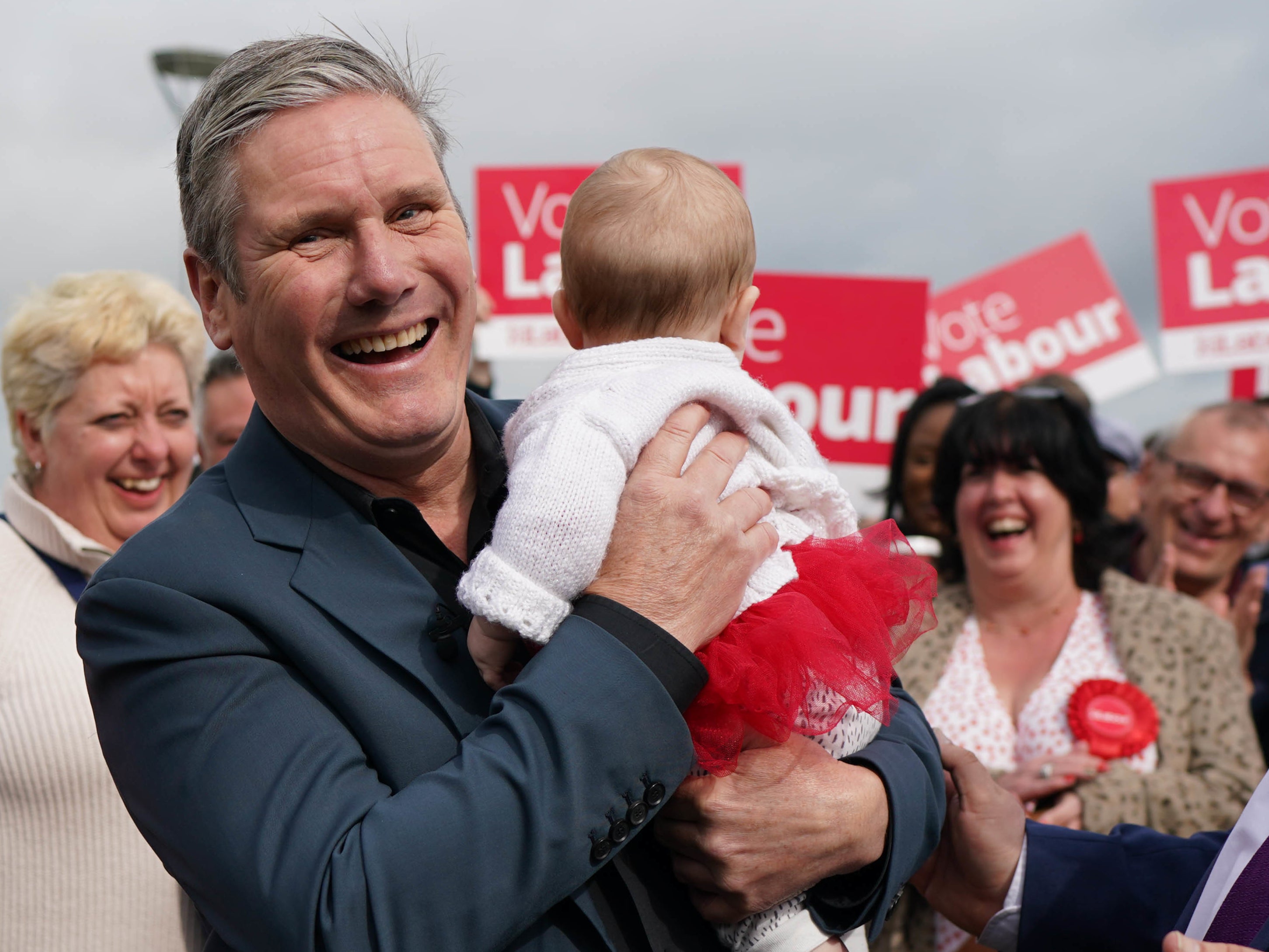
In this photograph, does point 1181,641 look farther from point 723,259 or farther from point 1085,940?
point 723,259

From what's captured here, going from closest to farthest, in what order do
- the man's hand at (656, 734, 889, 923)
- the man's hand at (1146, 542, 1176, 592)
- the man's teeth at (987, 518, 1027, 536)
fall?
the man's hand at (656, 734, 889, 923), the man's teeth at (987, 518, 1027, 536), the man's hand at (1146, 542, 1176, 592)

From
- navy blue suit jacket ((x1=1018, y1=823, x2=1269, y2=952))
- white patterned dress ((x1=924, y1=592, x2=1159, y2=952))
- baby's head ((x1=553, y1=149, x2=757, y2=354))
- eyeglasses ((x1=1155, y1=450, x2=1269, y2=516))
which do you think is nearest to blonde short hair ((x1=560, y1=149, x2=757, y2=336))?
baby's head ((x1=553, y1=149, x2=757, y2=354))

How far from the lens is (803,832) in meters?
2.01

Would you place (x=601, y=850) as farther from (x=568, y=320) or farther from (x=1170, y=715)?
(x=1170, y=715)

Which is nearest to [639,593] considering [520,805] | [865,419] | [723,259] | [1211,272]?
[520,805]

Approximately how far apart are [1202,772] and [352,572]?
10.6 ft

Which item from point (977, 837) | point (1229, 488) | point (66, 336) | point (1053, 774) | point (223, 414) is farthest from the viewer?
point (1229, 488)

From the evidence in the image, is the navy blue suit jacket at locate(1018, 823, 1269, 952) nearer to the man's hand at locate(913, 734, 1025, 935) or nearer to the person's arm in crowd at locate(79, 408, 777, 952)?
the man's hand at locate(913, 734, 1025, 935)

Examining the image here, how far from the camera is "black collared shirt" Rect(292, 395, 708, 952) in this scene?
1.82 m

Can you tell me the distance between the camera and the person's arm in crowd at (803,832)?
1976 mm

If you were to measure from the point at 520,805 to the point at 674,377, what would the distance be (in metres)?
0.76

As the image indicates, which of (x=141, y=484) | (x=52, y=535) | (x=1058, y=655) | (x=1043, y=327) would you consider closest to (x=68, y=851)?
(x=52, y=535)

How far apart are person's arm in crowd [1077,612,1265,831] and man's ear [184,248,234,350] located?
2.99m

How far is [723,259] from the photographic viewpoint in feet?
7.40
